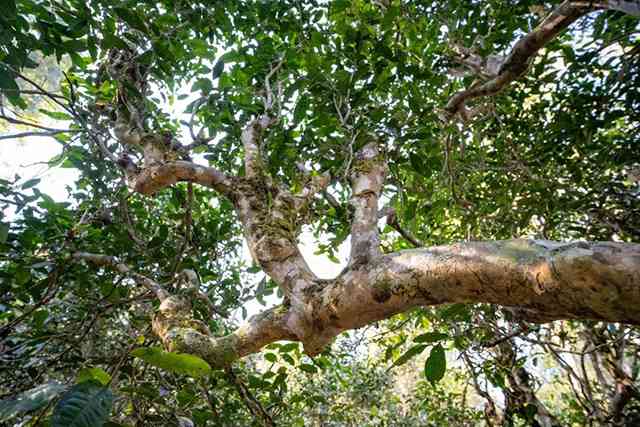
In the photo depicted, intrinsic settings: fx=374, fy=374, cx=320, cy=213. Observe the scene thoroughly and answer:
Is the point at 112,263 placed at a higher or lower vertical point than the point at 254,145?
lower

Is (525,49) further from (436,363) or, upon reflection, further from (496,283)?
(436,363)

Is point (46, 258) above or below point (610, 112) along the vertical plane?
above

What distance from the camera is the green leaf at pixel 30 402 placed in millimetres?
626

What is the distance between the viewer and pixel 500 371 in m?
2.35

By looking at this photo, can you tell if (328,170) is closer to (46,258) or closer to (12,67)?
(12,67)

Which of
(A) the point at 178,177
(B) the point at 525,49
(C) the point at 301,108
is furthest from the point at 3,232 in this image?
(B) the point at 525,49

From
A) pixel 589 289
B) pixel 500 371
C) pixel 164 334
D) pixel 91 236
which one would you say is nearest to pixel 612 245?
pixel 589 289

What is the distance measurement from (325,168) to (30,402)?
163 centimetres

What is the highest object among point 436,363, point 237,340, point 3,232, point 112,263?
point 3,232

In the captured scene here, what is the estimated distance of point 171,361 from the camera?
741 millimetres

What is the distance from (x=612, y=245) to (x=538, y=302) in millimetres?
187

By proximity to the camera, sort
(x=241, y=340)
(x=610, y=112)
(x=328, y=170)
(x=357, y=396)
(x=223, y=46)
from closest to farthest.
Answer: (x=241, y=340), (x=328, y=170), (x=610, y=112), (x=223, y=46), (x=357, y=396)

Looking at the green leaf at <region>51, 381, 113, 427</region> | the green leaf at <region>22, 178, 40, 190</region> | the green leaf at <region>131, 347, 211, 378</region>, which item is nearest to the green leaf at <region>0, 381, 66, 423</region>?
the green leaf at <region>51, 381, 113, 427</region>

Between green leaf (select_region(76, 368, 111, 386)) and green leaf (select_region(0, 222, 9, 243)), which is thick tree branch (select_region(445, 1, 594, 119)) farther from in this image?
green leaf (select_region(0, 222, 9, 243))
